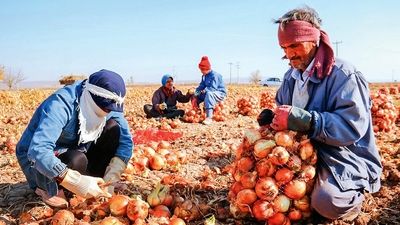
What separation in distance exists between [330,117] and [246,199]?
0.69m

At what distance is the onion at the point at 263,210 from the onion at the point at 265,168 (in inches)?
6.4

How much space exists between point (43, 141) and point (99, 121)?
0.51m

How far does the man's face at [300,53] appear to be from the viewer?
7.85 ft

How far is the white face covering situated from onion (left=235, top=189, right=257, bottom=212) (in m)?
1.05

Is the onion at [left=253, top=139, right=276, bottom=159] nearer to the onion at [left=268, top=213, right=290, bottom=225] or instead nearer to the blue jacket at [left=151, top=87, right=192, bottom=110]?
the onion at [left=268, top=213, right=290, bottom=225]

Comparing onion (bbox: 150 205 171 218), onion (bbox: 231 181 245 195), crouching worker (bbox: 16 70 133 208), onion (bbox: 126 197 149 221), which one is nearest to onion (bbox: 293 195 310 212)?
onion (bbox: 231 181 245 195)

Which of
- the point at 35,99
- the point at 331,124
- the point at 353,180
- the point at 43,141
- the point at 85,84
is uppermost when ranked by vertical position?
the point at 85,84

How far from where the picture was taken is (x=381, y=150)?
399 cm

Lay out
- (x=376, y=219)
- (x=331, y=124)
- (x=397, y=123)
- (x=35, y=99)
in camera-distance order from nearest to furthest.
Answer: (x=331, y=124)
(x=376, y=219)
(x=397, y=123)
(x=35, y=99)

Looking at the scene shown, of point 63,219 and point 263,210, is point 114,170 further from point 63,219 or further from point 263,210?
point 263,210

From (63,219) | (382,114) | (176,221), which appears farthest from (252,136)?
(382,114)

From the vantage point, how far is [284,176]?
7.60 ft

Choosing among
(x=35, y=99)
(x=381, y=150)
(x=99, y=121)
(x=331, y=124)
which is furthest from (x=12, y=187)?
(x=35, y=99)

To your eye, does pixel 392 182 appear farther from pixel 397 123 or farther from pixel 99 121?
pixel 397 123
